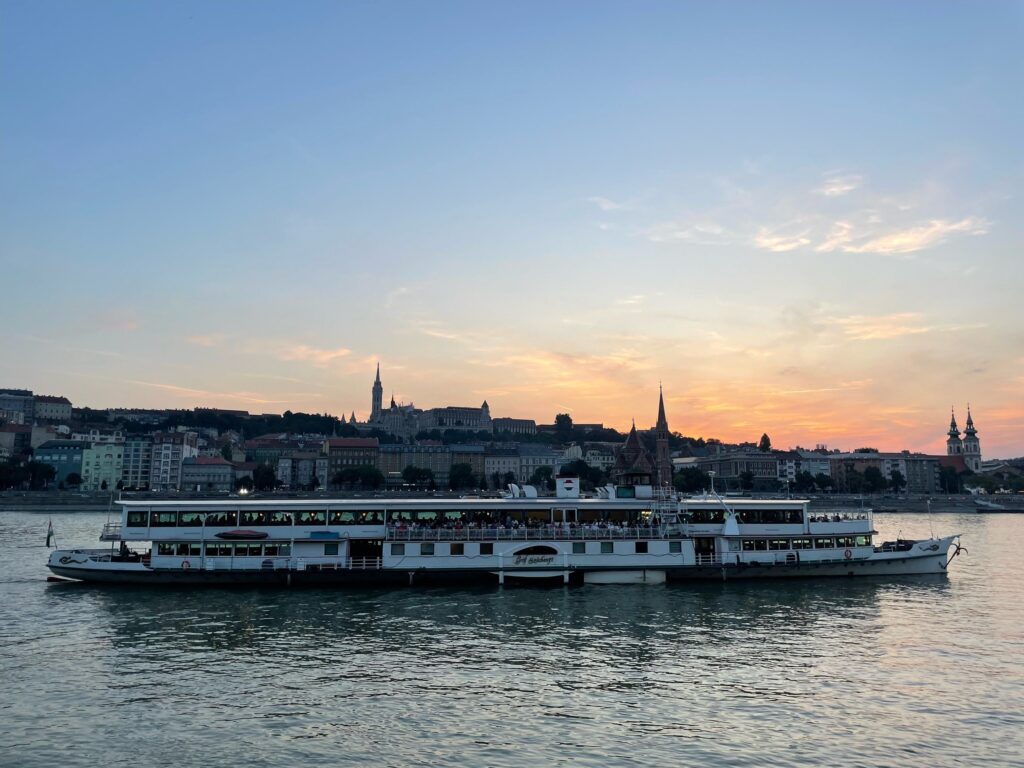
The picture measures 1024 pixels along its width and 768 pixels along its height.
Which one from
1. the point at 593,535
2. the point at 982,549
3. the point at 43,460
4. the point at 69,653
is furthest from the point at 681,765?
the point at 43,460

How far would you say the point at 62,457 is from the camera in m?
190

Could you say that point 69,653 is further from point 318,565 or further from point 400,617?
point 318,565

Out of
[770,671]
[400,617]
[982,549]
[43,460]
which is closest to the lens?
[770,671]

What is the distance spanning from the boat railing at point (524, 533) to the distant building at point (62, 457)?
174559 millimetres

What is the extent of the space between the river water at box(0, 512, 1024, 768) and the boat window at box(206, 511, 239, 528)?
394 centimetres

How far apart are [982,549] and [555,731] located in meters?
68.8

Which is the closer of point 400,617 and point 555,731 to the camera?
point 555,731

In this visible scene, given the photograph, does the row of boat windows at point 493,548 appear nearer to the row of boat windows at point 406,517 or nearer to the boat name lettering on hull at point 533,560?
the boat name lettering on hull at point 533,560

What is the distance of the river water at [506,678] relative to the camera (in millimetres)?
19031

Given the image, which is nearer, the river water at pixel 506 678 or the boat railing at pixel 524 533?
the river water at pixel 506 678

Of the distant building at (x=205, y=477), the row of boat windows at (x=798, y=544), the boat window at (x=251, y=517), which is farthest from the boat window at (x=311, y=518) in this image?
the distant building at (x=205, y=477)

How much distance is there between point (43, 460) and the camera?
188125 mm

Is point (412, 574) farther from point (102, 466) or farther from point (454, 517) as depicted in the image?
point (102, 466)

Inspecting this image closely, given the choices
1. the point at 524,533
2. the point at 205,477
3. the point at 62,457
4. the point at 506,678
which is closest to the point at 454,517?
the point at 524,533
